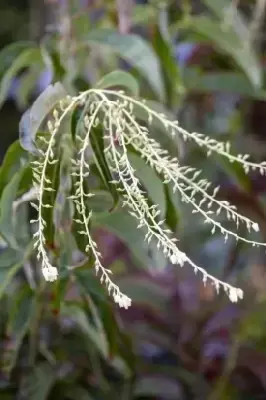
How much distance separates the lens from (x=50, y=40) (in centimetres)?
73

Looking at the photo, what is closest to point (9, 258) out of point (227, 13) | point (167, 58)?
point (167, 58)

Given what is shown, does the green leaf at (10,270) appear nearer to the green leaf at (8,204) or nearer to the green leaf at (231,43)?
the green leaf at (8,204)

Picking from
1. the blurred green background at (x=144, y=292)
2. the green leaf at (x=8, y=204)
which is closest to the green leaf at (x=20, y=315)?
the blurred green background at (x=144, y=292)

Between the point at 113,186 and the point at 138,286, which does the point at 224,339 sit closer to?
the point at 138,286

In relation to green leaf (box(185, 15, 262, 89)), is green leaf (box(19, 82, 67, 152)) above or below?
above

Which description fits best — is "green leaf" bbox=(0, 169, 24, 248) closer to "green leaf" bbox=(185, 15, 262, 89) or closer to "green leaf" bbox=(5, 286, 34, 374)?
"green leaf" bbox=(5, 286, 34, 374)

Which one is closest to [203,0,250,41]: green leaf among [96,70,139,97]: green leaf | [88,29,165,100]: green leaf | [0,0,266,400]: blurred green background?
[0,0,266,400]: blurred green background

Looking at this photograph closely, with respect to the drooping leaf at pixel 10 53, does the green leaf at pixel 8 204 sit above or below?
below

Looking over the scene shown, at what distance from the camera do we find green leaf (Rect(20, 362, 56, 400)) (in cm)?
63

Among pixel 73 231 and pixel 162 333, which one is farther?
pixel 162 333

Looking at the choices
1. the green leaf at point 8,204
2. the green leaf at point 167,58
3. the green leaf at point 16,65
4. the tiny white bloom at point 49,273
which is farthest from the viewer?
the green leaf at point 167,58

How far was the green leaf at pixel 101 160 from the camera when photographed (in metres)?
0.46

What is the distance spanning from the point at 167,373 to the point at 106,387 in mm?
77

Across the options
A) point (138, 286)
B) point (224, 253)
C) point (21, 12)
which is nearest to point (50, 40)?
point (138, 286)
